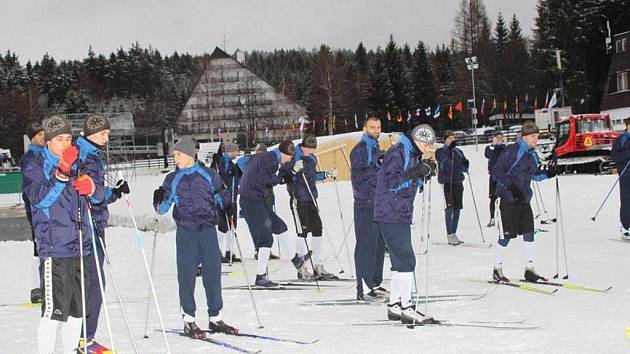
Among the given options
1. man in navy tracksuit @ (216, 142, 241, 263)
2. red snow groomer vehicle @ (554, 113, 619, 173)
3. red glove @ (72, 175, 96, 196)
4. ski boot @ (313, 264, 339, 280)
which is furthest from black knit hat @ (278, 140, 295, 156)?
red snow groomer vehicle @ (554, 113, 619, 173)

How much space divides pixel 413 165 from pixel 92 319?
304 cm

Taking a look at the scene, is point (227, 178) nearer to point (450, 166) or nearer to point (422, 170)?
point (450, 166)

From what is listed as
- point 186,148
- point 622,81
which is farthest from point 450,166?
point 622,81

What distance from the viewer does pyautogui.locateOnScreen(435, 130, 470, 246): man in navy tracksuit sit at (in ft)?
42.6

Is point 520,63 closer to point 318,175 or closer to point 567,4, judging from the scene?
point 567,4

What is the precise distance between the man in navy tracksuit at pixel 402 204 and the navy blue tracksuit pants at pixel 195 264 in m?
1.54

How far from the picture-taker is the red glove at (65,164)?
4.35m

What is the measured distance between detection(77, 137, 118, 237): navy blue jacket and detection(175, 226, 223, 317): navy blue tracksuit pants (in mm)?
786

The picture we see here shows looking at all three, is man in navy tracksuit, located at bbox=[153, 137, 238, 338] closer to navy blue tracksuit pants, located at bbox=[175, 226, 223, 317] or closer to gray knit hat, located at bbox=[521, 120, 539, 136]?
navy blue tracksuit pants, located at bbox=[175, 226, 223, 317]

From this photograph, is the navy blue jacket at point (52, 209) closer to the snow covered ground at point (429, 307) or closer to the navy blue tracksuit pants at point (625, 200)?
the snow covered ground at point (429, 307)

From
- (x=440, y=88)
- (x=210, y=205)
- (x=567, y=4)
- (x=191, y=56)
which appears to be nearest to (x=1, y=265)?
(x=210, y=205)

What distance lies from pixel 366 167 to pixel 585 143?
2018 cm

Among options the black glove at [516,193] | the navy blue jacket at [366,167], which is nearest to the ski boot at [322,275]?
the navy blue jacket at [366,167]

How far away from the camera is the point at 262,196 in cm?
892
